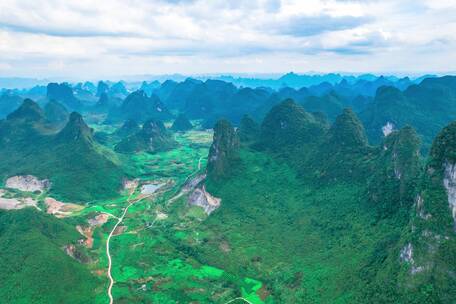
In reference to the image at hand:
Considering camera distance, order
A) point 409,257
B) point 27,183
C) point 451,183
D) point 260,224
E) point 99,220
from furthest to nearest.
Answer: point 27,183
point 99,220
point 260,224
point 451,183
point 409,257

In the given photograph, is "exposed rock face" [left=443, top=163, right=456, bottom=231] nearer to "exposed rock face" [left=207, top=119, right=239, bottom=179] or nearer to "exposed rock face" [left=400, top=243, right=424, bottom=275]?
"exposed rock face" [left=400, top=243, right=424, bottom=275]

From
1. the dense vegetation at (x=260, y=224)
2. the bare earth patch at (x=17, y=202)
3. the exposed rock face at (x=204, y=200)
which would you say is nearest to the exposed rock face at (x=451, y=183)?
the dense vegetation at (x=260, y=224)

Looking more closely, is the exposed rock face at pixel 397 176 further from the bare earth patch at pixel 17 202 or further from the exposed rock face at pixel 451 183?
the bare earth patch at pixel 17 202

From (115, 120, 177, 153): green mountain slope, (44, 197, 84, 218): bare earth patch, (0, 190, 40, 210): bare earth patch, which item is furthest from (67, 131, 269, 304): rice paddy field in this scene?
(115, 120, 177, 153): green mountain slope

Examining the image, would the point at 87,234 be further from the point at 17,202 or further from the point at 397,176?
the point at 397,176

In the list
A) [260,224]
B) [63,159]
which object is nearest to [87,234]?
[260,224]

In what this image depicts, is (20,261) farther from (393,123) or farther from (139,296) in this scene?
(393,123)
